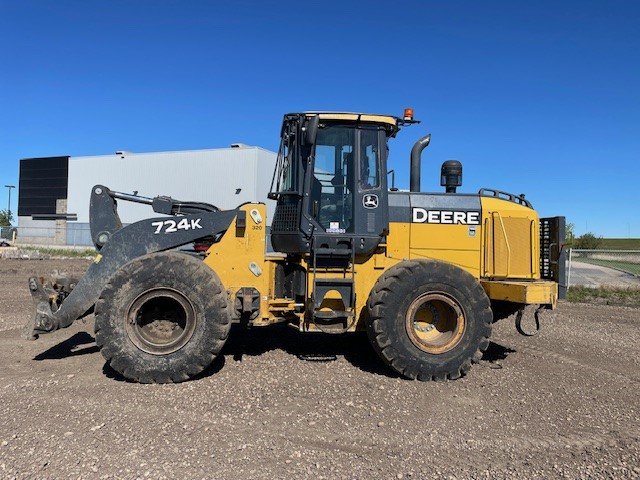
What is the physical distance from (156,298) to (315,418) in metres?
2.38

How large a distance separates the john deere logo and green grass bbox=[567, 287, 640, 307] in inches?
386

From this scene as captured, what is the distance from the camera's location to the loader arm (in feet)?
20.2

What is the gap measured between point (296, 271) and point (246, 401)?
1928 mm

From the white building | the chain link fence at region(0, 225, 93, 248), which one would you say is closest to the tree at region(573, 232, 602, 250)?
the white building

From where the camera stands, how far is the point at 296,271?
6.59 meters

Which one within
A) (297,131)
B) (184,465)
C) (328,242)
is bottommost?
(184,465)

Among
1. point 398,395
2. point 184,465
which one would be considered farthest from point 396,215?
point 184,465

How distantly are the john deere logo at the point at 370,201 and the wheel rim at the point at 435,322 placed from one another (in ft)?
4.18

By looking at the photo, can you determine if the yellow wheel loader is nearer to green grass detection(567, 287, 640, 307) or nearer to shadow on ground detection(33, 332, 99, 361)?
shadow on ground detection(33, 332, 99, 361)

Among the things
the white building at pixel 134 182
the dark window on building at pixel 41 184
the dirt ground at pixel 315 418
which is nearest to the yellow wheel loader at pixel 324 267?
the dirt ground at pixel 315 418

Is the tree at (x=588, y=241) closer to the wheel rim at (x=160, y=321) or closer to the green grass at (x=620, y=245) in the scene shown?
the green grass at (x=620, y=245)

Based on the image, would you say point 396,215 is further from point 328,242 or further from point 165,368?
point 165,368

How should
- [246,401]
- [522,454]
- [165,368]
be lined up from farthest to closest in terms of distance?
[165,368], [246,401], [522,454]

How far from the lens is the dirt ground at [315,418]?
3883mm
